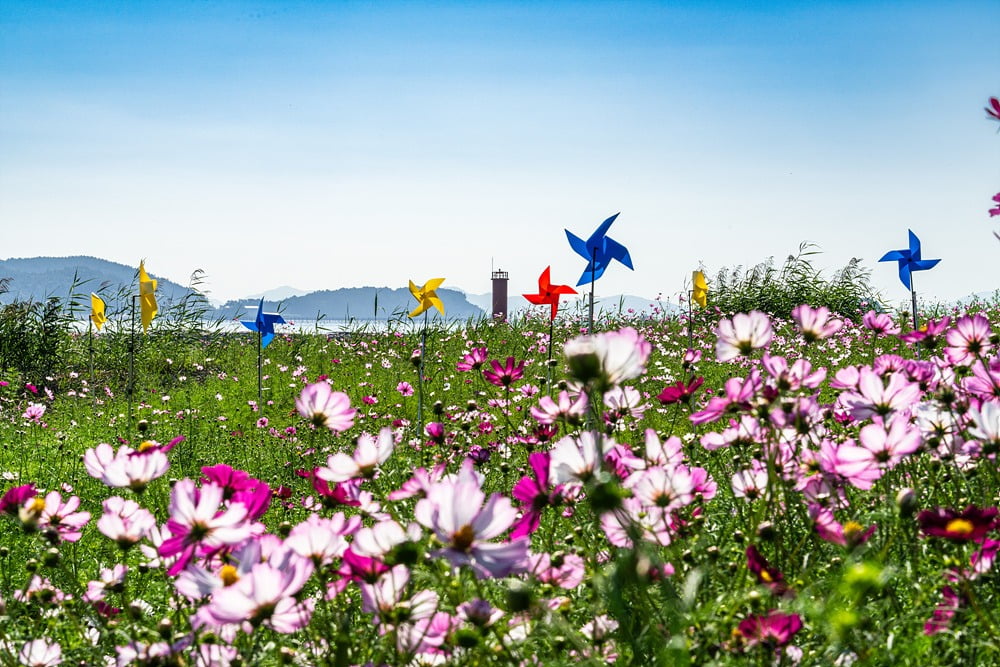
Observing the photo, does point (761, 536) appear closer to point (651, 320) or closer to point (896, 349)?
point (896, 349)

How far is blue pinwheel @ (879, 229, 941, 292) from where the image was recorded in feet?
17.7

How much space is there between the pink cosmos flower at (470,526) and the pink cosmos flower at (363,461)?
0.26 m

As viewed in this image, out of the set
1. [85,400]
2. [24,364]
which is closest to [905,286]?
[85,400]

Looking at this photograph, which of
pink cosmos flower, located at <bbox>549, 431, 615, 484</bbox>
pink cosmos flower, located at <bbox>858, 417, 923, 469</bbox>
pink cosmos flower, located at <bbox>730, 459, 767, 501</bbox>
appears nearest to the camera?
pink cosmos flower, located at <bbox>549, 431, 615, 484</bbox>

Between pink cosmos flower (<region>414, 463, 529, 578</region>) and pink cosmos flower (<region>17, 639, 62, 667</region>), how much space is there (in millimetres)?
883

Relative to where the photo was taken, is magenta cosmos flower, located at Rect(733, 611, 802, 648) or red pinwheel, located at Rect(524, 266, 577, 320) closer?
magenta cosmos flower, located at Rect(733, 611, 802, 648)

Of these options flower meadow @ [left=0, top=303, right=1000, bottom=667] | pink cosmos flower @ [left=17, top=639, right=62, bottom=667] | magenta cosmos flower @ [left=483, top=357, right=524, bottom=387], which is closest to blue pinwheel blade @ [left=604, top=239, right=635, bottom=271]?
flower meadow @ [left=0, top=303, right=1000, bottom=667]

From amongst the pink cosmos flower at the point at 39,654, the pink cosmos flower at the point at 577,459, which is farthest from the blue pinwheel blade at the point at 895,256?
the pink cosmos flower at the point at 39,654

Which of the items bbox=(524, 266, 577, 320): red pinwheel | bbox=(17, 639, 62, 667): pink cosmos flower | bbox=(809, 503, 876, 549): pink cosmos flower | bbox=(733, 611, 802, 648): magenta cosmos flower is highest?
bbox=(524, 266, 577, 320): red pinwheel

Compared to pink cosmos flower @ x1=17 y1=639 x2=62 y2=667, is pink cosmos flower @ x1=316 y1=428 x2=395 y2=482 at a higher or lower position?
higher

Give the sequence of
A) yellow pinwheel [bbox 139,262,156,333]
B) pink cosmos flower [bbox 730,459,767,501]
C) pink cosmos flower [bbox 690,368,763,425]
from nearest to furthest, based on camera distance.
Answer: pink cosmos flower [bbox 690,368,763,425] → pink cosmos flower [bbox 730,459,767,501] → yellow pinwheel [bbox 139,262,156,333]

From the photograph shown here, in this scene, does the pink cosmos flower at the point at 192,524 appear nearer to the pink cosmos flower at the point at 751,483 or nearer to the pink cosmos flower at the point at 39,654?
the pink cosmos flower at the point at 39,654

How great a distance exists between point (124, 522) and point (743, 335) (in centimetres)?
108

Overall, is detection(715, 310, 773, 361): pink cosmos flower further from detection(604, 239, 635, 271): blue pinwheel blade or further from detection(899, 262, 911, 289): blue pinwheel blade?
detection(899, 262, 911, 289): blue pinwheel blade
